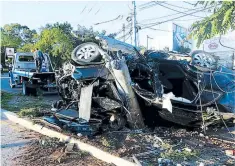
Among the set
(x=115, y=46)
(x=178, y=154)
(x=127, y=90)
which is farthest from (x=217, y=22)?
(x=115, y=46)

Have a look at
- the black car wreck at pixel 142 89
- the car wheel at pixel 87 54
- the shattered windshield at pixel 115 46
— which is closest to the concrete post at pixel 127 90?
the black car wreck at pixel 142 89

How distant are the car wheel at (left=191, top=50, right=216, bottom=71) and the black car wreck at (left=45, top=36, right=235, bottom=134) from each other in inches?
1.0

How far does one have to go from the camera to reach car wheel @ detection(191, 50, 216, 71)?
7227mm

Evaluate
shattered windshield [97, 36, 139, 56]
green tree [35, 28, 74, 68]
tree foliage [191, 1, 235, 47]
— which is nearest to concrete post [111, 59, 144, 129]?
shattered windshield [97, 36, 139, 56]

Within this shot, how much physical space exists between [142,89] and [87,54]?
5.70 feet

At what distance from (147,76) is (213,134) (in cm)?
204

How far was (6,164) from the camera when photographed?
4.88 metres

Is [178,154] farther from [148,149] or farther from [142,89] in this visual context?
[142,89]

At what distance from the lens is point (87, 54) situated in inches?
287

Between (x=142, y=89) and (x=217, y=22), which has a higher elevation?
(x=217, y=22)

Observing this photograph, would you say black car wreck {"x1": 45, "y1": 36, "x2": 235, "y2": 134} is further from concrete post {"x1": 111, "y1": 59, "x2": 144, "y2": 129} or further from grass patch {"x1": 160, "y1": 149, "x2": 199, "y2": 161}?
grass patch {"x1": 160, "y1": 149, "x2": 199, "y2": 161}

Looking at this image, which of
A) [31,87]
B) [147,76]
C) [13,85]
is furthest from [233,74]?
[13,85]

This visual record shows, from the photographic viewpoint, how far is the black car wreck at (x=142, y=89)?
21.5 ft

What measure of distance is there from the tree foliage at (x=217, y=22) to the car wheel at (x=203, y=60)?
243 centimetres
